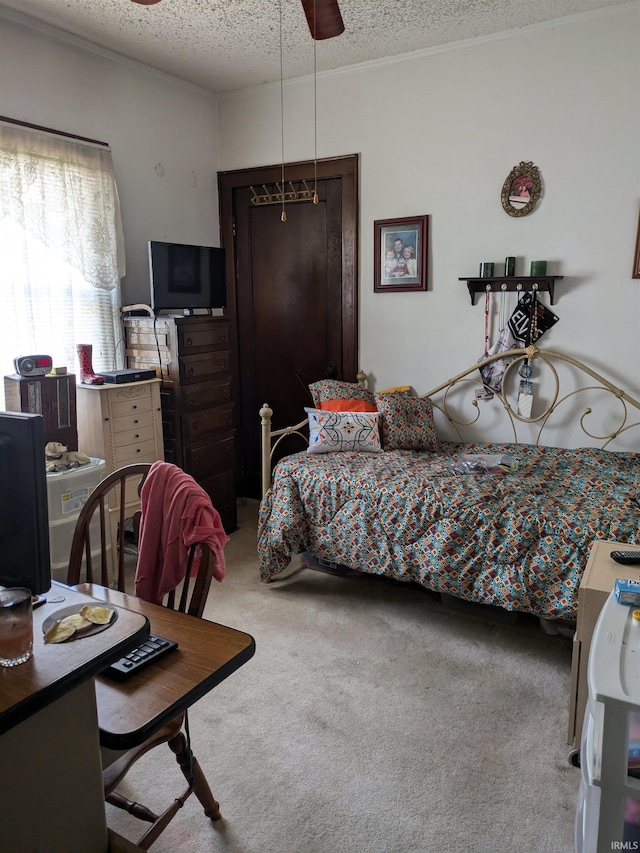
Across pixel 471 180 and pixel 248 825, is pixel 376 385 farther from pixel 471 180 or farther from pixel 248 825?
pixel 248 825

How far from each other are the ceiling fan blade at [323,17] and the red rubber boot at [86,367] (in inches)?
72.1

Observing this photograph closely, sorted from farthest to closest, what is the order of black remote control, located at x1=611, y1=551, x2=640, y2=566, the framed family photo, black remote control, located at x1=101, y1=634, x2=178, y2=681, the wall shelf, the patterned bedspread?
the framed family photo < the wall shelf < the patterned bedspread < black remote control, located at x1=611, y1=551, x2=640, y2=566 < black remote control, located at x1=101, y1=634, x2=178, y2=681

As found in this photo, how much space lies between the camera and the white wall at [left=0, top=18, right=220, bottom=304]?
9.66 ft

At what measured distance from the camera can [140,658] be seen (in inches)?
47.3

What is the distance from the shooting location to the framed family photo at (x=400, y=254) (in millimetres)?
3537


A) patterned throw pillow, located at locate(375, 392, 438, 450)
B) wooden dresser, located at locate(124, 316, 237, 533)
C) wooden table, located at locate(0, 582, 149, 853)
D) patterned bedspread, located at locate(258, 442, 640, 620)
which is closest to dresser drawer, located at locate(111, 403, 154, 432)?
wooden dresser, located at locate(124, 316, 237, 533)

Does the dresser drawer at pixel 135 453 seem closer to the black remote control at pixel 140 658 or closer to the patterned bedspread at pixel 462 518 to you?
the patterned bedspread at pixel 462 518

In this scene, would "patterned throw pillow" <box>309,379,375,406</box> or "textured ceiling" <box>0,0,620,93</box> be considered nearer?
"textured ceiling" <box>0,0,620,93</box>

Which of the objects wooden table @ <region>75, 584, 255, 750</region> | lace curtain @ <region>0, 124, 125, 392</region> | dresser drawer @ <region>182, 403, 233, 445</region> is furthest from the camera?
dresser drawer @ <region>182, 403, 233, 445</region>

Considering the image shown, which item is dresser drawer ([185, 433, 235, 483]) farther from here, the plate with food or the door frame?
the plate with food

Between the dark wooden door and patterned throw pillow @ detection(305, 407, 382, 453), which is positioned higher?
the dark wooden door

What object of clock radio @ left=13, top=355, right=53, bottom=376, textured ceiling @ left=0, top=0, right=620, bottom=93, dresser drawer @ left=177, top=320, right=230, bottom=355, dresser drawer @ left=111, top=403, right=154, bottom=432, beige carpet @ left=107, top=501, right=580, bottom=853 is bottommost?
beige carpet @ left=107, top=501, right=580, bottom=853

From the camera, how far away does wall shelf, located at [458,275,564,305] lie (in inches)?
126

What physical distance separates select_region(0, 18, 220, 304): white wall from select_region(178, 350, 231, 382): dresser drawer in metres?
0.59
